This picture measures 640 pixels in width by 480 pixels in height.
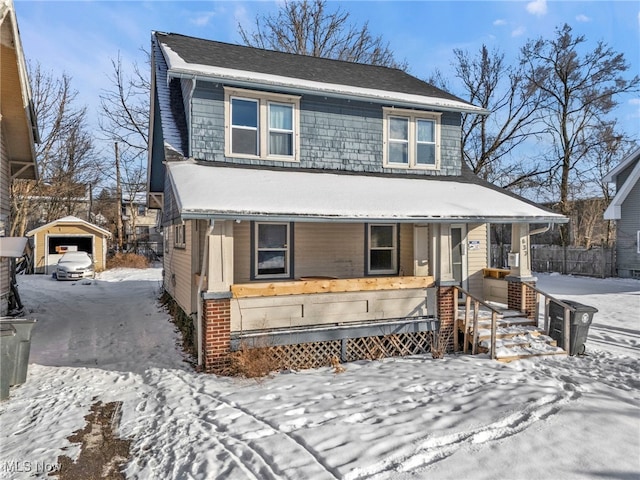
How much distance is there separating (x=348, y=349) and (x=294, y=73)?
7905 mm

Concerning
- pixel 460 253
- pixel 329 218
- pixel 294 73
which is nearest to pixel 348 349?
pixel 329 218

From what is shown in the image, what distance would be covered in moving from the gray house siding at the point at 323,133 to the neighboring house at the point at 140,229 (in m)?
15.2

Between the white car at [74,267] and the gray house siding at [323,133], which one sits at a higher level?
the gray house siding at [323,133]

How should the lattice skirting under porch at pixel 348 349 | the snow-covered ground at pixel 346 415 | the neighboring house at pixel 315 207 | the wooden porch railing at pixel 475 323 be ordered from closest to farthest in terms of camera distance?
the snow-covered ground at pixel 346 415 → the neighboring house at pixel 315 207 → the lattice skirting under porch at pixel 348 349 → the wooden porch railing at pixel 475 323

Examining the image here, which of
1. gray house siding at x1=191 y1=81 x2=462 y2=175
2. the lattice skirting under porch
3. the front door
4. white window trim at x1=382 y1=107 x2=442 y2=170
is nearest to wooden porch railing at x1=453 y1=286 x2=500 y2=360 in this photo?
the lattice skirting under porch

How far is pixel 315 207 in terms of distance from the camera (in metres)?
8.12

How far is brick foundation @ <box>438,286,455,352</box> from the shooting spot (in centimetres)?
956

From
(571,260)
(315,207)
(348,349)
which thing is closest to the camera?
(315,207)

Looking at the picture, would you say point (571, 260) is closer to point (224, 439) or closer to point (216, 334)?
point (216, 334)

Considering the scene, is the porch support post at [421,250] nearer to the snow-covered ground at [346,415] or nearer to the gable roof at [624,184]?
the snow-covered ground at [346,415]

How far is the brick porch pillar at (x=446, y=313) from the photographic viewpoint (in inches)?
376

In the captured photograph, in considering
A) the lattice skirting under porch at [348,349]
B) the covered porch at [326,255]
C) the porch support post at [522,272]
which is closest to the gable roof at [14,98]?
the covered porch at [326,255]

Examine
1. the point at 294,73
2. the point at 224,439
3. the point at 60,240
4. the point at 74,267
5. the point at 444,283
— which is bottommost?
the point at 224,439

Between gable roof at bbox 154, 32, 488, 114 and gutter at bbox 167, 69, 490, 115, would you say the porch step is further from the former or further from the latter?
gable roof at bbox 154, 32, 488, 114
